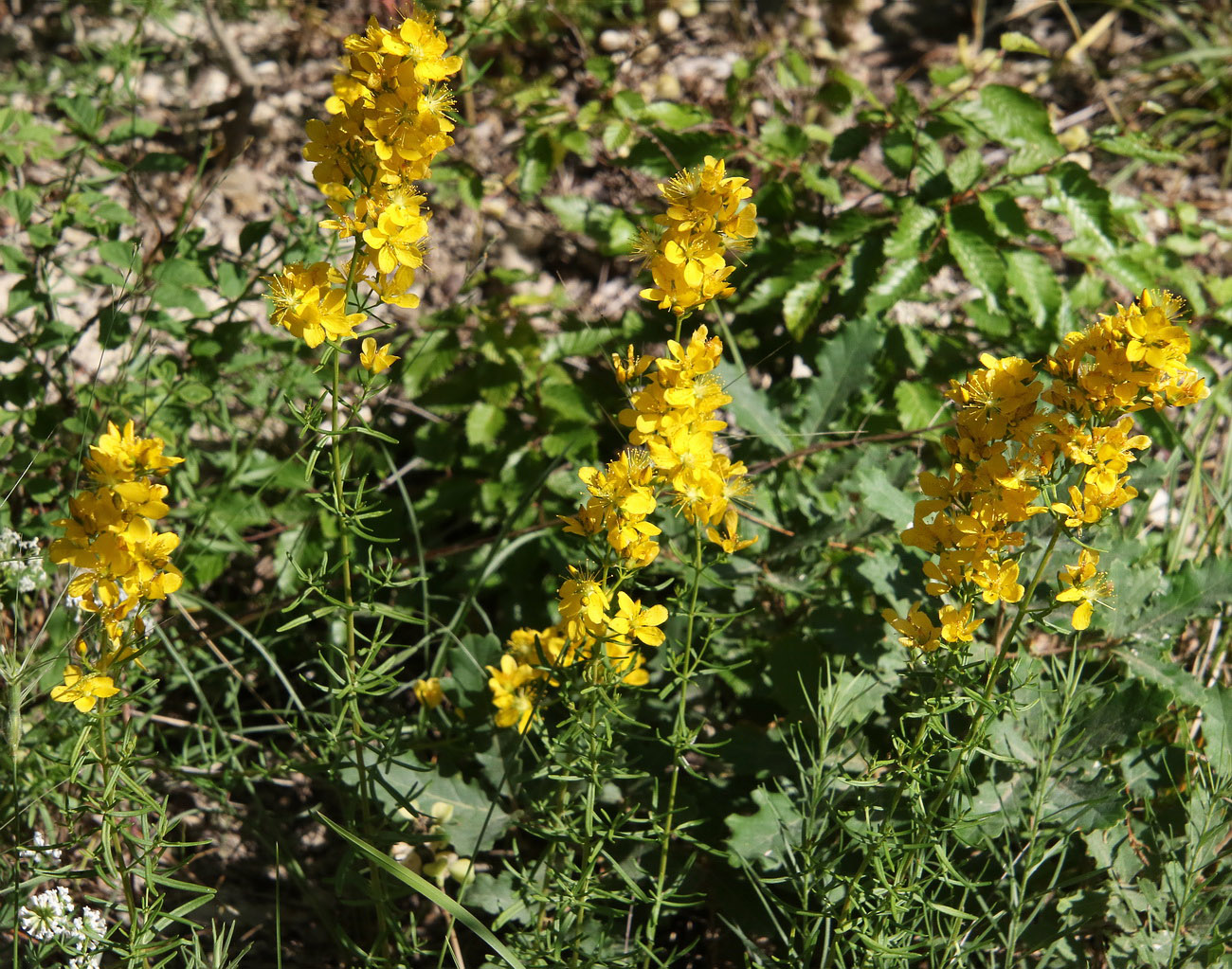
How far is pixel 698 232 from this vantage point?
1.31m

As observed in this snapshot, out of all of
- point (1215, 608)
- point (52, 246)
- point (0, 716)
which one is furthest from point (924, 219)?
point (0, 716)

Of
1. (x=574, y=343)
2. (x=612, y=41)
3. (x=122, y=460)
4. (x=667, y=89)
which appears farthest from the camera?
(x=612, y=41)

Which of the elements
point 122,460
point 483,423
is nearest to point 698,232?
point 122,460

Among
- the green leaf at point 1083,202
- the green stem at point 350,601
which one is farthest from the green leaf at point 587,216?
the green stem at point 350,601

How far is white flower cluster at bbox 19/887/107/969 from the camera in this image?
148cm

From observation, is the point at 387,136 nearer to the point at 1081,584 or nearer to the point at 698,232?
the point at 698,232

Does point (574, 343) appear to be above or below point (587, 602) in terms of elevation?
below

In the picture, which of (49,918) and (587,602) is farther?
(49,918)

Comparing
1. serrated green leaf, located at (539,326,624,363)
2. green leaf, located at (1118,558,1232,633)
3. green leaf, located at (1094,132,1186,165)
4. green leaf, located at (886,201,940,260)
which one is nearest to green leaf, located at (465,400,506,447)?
serrated green leaf, located at (539,326,624,363)

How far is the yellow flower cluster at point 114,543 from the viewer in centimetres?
125

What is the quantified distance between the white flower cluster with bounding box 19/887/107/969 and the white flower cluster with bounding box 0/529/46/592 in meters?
0.58

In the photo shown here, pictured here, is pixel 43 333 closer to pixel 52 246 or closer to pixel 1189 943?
pixel 52 246

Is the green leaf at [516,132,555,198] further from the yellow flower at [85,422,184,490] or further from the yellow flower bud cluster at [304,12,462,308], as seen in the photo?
the yellow flower at [85,422,184,490]

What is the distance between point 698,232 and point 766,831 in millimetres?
1094
